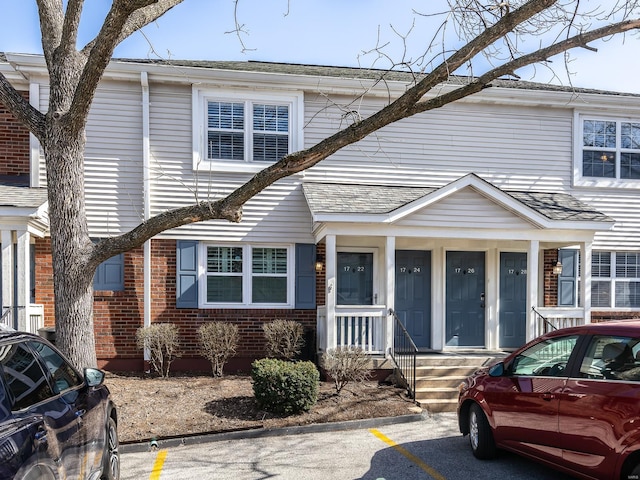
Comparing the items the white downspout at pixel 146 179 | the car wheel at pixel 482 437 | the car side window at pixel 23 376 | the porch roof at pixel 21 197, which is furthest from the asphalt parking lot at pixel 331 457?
the porch roof at pixel 21 197

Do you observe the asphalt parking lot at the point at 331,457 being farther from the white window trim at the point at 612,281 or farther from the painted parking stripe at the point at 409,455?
the white window trim at the point at 612,281

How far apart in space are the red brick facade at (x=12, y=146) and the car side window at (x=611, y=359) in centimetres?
1038

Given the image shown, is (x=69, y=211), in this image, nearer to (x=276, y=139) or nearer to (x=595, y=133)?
(x=276, y=139)

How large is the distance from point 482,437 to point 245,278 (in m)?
6.24

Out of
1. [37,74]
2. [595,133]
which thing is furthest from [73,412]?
[595,133]

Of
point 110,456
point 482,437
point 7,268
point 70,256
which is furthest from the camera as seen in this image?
point 7,268

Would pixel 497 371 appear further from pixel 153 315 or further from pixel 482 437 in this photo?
pixel 153 315

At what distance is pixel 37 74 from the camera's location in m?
10.3

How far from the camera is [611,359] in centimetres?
462

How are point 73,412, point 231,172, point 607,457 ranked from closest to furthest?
point 73,412
point 607,457
point 231,172

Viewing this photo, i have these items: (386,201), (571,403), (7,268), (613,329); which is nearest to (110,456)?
(571,403)

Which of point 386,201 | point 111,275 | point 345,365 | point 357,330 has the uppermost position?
point 386,201

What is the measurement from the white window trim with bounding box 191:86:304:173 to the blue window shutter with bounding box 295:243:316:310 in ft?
6.22

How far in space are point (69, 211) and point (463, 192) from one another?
21.9 ft
